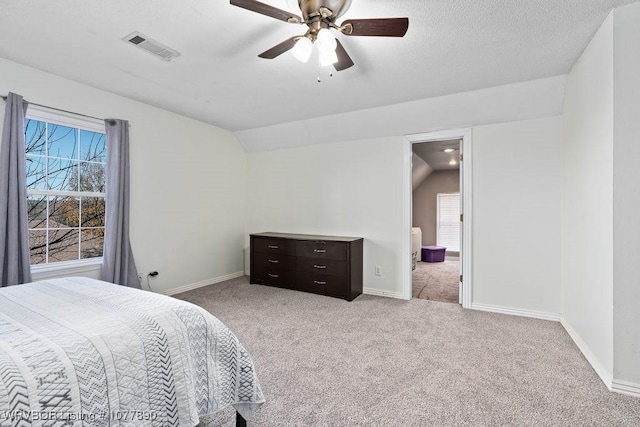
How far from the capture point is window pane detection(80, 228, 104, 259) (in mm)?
3209

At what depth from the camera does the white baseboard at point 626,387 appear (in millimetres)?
1835

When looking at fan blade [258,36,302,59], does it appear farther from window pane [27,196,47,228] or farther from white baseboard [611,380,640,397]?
white baseboard [611,380,640,397]

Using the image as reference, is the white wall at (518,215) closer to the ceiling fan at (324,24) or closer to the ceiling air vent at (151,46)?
the ceiling fan at (324,24)

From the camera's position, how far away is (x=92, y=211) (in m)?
3.27

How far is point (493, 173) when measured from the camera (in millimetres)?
3365

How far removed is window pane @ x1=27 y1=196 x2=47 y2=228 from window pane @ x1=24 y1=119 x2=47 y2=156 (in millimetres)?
436

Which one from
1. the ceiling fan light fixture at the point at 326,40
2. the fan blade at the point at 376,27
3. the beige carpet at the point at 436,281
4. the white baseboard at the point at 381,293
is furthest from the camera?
the beige carpet at the point at 436,281

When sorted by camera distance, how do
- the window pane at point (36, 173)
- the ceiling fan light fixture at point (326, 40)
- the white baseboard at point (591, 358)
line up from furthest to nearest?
the window pane at point (36, 173), the white baseboard at point (591, 358), the ceiling fan light fixture at point (326, 40)

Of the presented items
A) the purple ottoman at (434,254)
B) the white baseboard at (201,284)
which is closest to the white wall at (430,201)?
the purple ottoman at (434,254)

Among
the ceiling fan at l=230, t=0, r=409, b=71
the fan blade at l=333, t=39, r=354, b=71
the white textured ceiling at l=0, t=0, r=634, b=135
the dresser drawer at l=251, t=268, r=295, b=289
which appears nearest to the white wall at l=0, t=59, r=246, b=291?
the white textured ceiling at l=0, t=0, r=634, b=135

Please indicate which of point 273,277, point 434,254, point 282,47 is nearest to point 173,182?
point 273,277

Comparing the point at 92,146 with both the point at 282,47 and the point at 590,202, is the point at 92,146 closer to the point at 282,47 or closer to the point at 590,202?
the point at 282,47

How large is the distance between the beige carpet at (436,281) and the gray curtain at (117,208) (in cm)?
342

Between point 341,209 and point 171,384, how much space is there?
3276 millimetres
